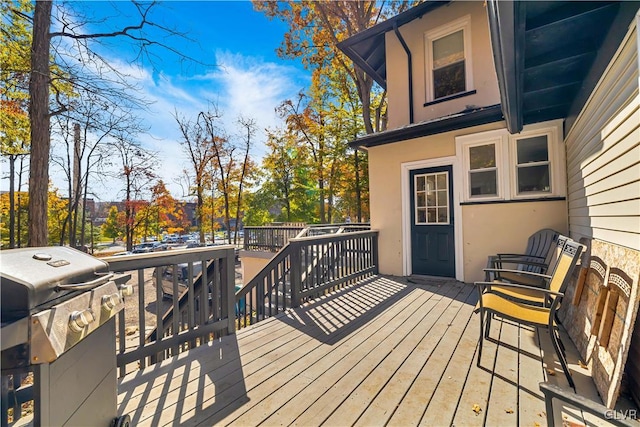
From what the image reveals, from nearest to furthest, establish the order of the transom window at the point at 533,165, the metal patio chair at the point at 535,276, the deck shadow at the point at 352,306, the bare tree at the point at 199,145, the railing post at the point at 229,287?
the metal patio chair at the point at 535,276 < the railing post at the point at 229,287 < the deck shadow at the point at 352,306 < the transom window at the point at 533,165 < the bare tree at the point at 199,145

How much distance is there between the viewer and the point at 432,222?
17.2 feet

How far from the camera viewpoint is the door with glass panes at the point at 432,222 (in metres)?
5.02

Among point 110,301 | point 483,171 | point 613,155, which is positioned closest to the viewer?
point 110,301

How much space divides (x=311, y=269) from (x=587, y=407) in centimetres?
334

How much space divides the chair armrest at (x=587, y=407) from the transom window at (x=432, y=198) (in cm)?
412

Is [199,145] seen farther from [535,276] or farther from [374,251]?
[535,276]

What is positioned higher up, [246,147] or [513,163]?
[246,147]

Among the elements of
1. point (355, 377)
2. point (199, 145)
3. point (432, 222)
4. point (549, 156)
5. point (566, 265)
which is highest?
point (199, 145)

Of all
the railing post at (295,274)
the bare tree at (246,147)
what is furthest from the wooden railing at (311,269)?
the bare tree at (246,147)

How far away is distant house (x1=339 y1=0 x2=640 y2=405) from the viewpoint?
1862 millimetres

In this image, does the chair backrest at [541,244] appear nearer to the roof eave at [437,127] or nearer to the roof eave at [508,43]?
the roof eave at [437,127]

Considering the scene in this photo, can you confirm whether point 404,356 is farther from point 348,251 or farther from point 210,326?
point 348,251

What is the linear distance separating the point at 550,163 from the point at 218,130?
1596cm

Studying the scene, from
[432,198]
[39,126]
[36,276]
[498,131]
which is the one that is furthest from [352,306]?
[39,126]
